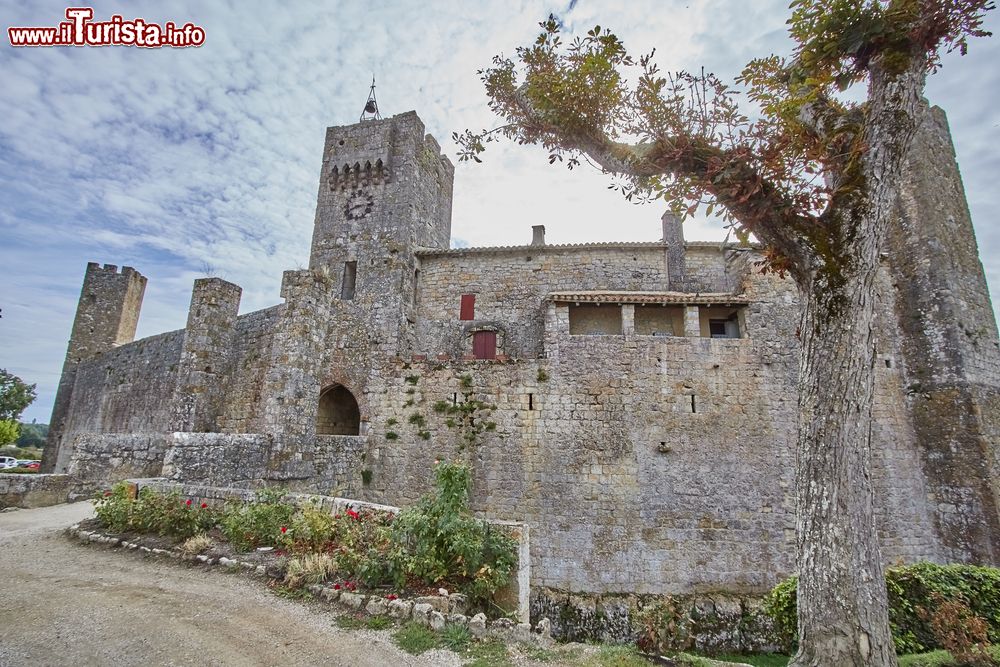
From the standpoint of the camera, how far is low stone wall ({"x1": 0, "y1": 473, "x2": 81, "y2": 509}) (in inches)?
369

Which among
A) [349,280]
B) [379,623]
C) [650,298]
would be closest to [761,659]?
[650,298]

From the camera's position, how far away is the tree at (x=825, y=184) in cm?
438

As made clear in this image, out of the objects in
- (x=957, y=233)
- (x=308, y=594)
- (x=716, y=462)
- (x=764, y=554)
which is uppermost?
(x=957, y=233)

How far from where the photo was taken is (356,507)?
7023mm

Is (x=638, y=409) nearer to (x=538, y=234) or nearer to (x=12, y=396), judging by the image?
(x=538, y=234)

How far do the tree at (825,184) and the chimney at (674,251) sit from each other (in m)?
11.7

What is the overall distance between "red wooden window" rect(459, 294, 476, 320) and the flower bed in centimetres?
1116

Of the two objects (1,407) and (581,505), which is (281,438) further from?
(1,407)

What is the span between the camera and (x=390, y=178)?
1962 cm

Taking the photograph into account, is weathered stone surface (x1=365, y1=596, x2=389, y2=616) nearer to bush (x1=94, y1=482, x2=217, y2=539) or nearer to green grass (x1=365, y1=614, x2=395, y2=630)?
green grass (x1=365, y1=614, x2=395, y2=630)

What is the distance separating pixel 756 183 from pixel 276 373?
9952 millimetres

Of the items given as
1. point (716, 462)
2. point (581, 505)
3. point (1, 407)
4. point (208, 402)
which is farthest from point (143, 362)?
point (1, 407)

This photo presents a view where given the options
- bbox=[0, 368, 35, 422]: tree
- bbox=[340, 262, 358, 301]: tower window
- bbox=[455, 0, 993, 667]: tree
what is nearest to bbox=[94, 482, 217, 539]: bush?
bbox=[455, 0, 993, 667]: tree

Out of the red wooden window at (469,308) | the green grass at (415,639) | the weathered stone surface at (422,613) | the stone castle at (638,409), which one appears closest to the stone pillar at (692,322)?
the stone castle at (638,409)
